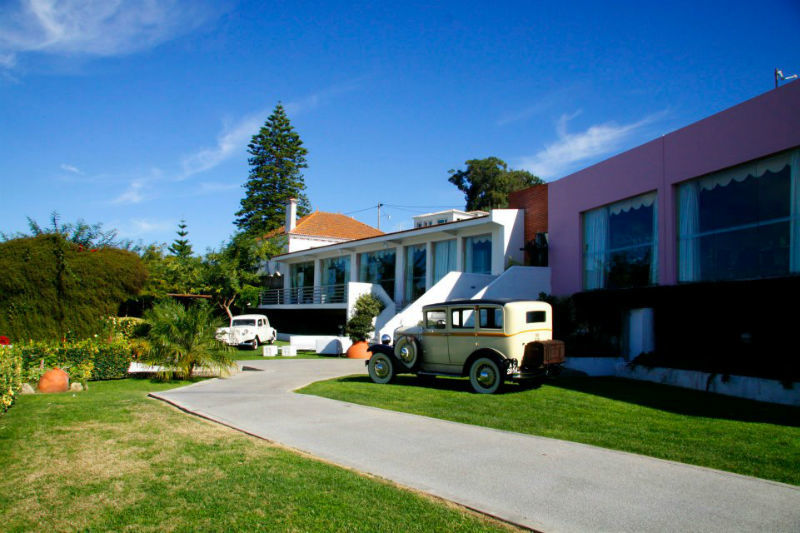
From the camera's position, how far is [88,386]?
14.1 m

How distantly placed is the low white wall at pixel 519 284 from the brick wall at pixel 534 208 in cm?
220

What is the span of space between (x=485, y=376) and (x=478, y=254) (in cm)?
1336

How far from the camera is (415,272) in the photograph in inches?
1104

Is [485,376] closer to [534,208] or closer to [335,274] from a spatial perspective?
[534,208]

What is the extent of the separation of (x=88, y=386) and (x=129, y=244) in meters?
25.9

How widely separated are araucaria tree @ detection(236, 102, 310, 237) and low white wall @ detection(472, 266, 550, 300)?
42549 mm

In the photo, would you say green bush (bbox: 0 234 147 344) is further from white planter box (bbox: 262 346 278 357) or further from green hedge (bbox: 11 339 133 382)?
white planter box (bbox: 262 346 278 357)

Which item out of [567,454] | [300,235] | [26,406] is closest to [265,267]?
[300,235]

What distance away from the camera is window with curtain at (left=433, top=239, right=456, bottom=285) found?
84.0 ft

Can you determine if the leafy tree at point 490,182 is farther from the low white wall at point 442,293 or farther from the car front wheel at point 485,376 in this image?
the car front wheel at point 485,376

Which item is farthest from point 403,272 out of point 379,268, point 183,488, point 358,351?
point 183,488

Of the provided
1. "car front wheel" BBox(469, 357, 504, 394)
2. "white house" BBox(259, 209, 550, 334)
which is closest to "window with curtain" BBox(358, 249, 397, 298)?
"white house" BBox(259, 209, 550, 334)

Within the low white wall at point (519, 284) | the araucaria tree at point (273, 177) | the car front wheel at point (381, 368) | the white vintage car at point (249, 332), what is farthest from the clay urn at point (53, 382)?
the araucaria tree at point (273, 177)

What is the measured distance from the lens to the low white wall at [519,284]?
19688 millimetres
